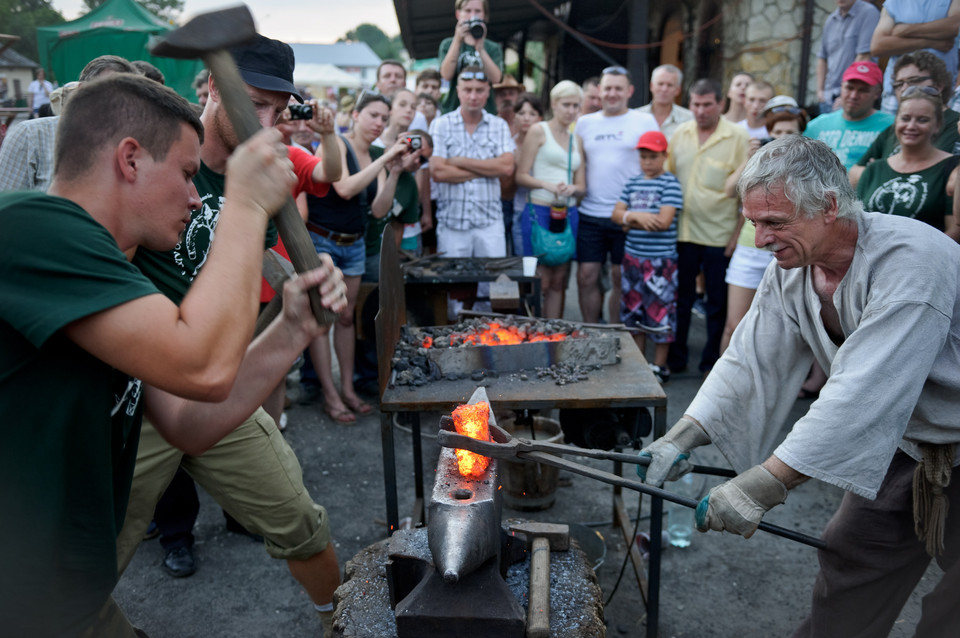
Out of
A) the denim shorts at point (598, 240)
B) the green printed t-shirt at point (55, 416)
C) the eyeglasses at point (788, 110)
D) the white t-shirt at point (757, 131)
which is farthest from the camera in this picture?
the denim shorts at point (598, 240)

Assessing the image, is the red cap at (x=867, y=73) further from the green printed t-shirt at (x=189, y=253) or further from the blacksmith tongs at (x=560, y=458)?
the green printed t-shirt at (x=189, y=253)

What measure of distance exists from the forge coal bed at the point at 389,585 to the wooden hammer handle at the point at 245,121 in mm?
1089

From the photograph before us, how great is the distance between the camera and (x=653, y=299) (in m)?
5.73

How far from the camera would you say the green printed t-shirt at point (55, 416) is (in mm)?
1234

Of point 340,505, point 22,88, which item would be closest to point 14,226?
point 340,505

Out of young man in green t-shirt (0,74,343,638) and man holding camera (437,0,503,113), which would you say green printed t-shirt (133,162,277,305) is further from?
man holding camera (437,0,503,113)

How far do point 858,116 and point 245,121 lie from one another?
15.5 ft

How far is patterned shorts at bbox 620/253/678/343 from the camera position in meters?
5.66

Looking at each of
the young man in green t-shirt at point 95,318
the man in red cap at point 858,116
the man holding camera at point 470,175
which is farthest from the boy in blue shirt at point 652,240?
the young man in green t-shirt at point 95,318

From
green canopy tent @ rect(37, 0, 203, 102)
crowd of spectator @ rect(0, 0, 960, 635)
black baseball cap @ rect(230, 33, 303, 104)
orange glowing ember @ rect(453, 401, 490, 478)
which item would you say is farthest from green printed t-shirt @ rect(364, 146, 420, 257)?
green canopy tent @ rect(37, 0, 203, 102)

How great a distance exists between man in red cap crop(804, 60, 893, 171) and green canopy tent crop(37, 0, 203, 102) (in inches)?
597

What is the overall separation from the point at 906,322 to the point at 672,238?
373 centimetres

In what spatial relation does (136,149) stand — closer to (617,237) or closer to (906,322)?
(906,322)

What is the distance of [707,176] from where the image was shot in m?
5.73
